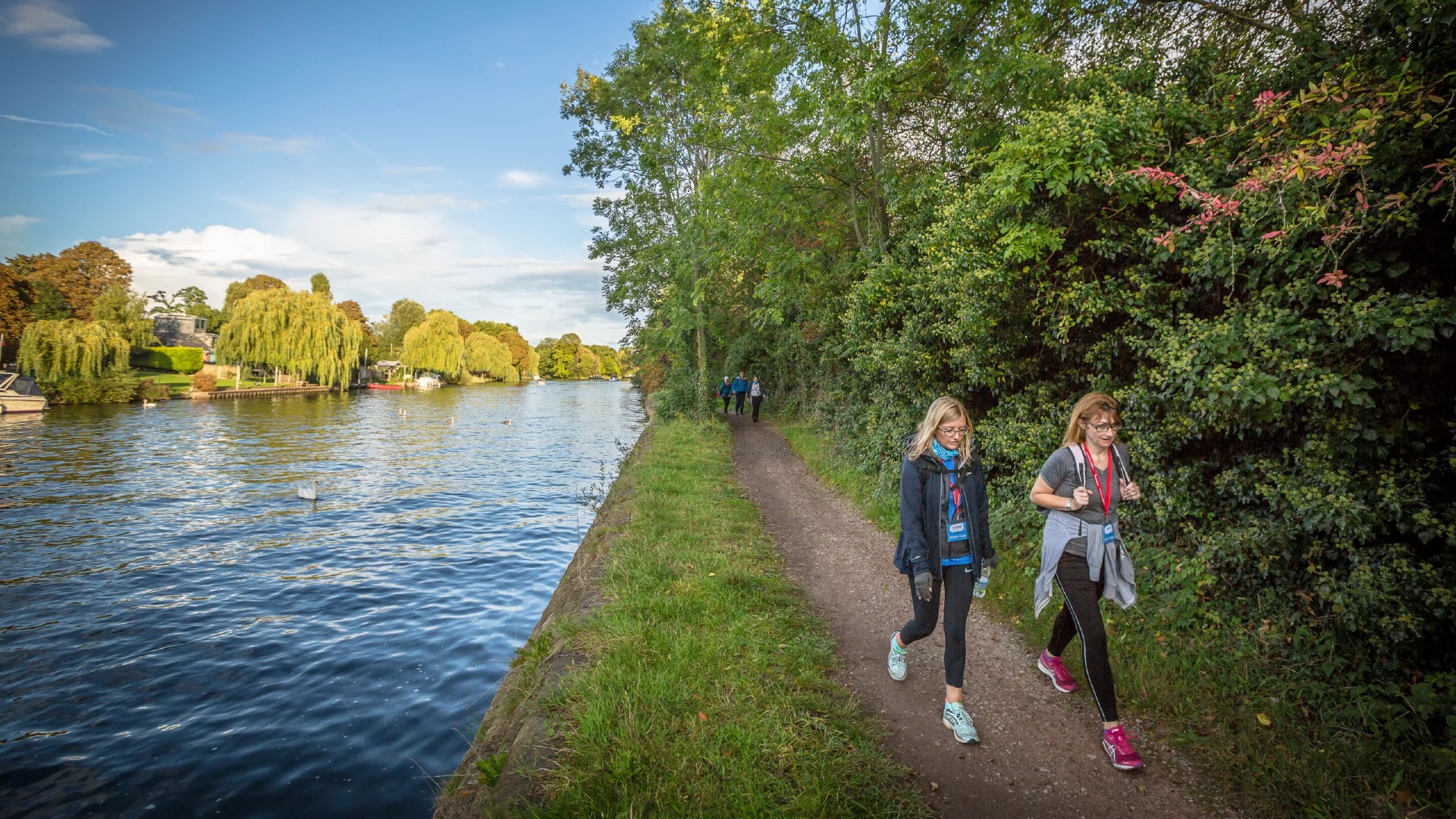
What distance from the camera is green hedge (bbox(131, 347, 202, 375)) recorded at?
51.2 meters

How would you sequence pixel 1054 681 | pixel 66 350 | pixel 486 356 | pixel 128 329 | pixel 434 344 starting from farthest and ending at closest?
pixel 486 356 < pixel 434 344 < pixel 128 329 < pixel 66 350 < pixel 1054 681

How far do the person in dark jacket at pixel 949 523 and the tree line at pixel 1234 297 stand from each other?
162cm

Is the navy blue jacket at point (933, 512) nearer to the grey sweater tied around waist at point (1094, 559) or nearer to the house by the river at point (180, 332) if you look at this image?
the grey sweater tied around waist at point (1094, 559)

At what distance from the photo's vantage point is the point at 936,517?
3.67 m

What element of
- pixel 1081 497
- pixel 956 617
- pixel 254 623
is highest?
pixel 1081 497

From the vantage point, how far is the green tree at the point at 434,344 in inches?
2906

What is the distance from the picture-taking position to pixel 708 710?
145 inches

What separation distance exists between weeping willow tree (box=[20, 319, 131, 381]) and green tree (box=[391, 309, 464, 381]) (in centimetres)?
3862

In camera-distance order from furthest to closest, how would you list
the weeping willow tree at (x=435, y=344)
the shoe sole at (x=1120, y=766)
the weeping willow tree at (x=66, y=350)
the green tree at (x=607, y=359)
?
the green tree at (x=607, y=359)
the weeping willow tree at (x=435, y=344)
the weeping willow tree at (x=66, y=350)
the shoe sole at (x=1120, y=766)

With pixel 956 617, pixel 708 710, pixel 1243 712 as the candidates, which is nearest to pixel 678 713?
pixel 708 710

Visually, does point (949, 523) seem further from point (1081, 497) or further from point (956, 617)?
point (1081, 497)

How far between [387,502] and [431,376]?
69792 mm

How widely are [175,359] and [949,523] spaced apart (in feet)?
227

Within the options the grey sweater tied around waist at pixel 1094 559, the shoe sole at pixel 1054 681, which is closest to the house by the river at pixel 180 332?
the shoe sole at pixel 1054 681
